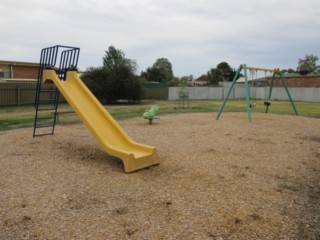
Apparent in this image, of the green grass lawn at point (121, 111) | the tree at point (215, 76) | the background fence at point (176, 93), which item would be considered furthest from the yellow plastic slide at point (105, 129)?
the tree at point (215, 76)

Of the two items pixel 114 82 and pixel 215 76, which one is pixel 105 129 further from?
pixel 215 76

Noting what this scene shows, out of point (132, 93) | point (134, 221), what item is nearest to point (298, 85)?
point (132, 93)

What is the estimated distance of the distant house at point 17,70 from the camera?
27656 millimetres

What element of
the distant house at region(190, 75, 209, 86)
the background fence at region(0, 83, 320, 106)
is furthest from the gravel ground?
the distant house at region(190, 75, 209, 86)

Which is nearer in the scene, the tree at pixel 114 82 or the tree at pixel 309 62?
the tree at pixel 114 82

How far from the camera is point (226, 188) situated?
4059mm

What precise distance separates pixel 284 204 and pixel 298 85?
1317 inches

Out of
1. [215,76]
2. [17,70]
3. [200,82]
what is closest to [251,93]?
[17,70]

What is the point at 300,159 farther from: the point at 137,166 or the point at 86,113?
the point at 86,113

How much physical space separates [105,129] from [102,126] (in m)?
0.11

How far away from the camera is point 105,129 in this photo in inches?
228

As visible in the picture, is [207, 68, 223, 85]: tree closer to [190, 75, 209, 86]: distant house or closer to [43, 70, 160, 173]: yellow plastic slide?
[190, 75, 209, 86]: distant house

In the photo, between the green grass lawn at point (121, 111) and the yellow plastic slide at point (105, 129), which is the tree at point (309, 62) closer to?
the green grass lawn at point (121, 111)

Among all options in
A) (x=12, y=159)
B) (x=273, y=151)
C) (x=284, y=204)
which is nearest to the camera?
(x=284, y=204)
